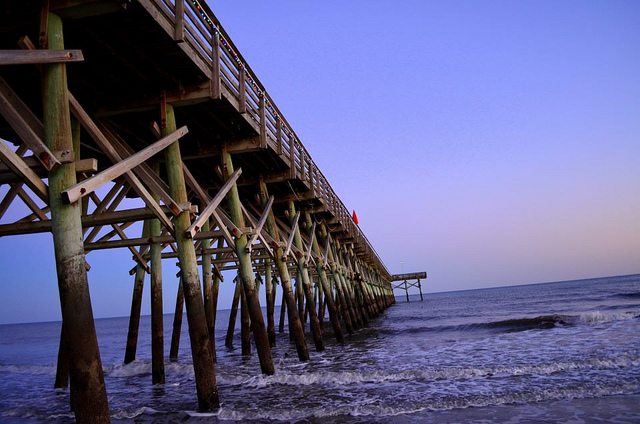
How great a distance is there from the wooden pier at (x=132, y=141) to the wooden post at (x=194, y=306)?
2 centimetres

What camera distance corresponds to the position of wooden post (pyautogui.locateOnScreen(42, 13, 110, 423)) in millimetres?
3652

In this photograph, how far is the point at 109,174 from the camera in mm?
4469

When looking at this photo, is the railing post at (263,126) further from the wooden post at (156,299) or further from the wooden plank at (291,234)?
the wooden plank at (291,234)

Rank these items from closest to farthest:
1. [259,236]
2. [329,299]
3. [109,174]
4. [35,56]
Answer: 1. [35,56]
2. [109,174]
3. [259,236]
4. [329,299]

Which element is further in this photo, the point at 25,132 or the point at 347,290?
the point at 347,290

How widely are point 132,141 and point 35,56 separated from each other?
4347mm

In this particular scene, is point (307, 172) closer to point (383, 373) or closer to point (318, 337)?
point (318, 337)

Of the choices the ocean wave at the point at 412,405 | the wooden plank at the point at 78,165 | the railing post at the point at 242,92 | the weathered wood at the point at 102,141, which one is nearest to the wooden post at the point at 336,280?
the railing post at the point at 242,92

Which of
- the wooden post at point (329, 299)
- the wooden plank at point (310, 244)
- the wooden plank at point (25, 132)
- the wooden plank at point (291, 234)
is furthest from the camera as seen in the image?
the wooden post at point (329, 299)

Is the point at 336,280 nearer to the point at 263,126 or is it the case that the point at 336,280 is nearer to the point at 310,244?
the point at 310,244

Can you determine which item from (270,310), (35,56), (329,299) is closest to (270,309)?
(270,310)

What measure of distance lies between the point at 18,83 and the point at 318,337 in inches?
370

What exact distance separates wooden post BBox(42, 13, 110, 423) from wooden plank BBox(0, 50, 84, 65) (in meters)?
0.30

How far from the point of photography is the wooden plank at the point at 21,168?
342 cm
